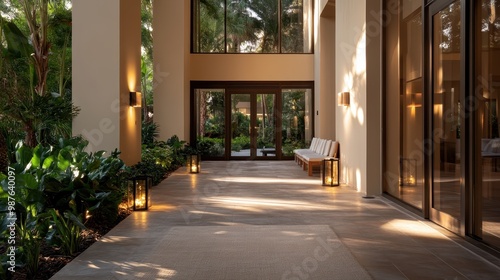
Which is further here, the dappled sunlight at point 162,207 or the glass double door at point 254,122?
the glass double door at point 254,122

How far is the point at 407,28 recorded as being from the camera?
25.7 feet

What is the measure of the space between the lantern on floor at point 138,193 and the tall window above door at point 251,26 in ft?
38.5

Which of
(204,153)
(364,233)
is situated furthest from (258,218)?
(204,153)

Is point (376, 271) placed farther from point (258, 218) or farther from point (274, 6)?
point (274, 6)

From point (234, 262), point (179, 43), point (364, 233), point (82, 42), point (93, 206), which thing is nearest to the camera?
point (234, 262)

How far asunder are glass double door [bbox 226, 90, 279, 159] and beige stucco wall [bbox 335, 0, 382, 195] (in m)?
7.46

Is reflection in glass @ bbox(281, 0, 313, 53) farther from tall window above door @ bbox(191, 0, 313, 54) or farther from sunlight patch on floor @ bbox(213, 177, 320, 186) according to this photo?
sunlight patch on floor @ bbox(213, 177, 320, 186)

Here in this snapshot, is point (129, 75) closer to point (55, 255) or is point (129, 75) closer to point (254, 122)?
point (55, 255)

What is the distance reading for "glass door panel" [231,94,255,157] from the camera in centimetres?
1873

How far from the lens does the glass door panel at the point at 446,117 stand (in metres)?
5.79

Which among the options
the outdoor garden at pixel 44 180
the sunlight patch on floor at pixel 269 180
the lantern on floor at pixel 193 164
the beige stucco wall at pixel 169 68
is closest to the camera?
the outdoor garden at pixel 44 180

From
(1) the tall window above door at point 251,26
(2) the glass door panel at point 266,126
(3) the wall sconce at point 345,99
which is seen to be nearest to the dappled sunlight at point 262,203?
(3) the wall sconce at point 345,99

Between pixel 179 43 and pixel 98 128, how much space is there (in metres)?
8.60

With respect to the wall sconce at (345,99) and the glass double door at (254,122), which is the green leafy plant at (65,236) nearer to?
the wall sconce at (345,99)
